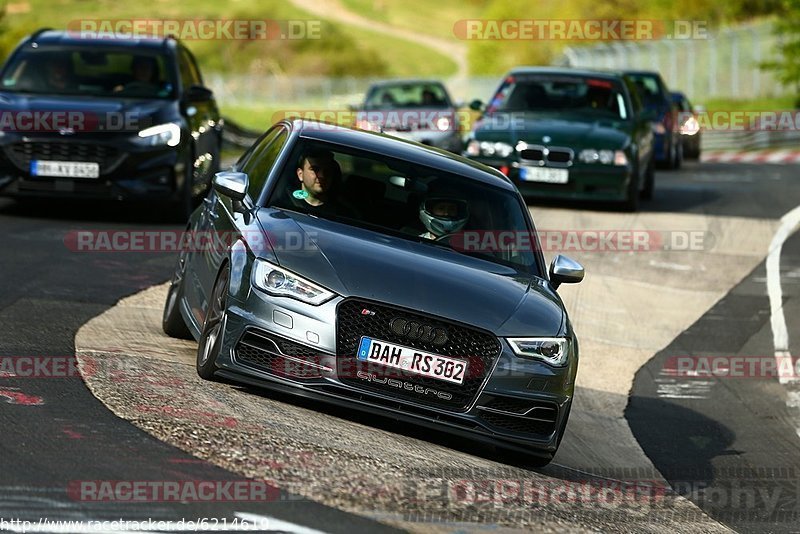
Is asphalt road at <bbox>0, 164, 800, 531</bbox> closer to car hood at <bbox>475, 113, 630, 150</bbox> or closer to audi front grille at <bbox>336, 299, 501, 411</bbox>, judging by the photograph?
audi front grille at <bbox>336, 299, 501, 411</bbox>

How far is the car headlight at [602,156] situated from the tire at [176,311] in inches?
397

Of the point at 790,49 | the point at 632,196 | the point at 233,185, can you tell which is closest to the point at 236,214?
the point at 233,185

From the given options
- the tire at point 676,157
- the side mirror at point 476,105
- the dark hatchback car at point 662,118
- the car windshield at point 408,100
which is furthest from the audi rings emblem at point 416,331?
the tire at point 676,157

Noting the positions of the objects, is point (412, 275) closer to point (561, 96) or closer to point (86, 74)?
point (86, 74)

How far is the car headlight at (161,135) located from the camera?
14.8m

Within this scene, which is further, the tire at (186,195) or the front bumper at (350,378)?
the tire at (186,195)

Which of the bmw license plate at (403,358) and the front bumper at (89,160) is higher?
the bmw license plate at (403,358)

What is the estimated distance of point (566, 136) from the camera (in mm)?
18938

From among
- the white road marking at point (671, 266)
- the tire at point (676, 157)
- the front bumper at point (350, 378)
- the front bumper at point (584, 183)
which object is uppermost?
the front bumper at point (350, 378)

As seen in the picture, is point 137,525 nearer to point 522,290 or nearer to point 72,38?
point 522,290

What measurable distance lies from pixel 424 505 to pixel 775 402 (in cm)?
529

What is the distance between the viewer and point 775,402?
10828 mm

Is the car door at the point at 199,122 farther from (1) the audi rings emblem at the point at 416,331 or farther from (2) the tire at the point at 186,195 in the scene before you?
(1) the audi rings emblem at the point at 416,331

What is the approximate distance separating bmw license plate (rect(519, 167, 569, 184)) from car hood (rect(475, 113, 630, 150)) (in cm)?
33
